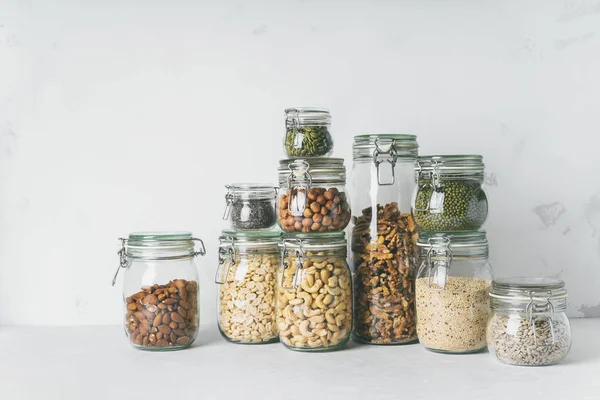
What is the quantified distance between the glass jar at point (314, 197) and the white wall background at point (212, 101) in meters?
0.26

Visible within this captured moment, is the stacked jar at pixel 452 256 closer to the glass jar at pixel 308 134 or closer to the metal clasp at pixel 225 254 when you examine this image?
the glass jar at pixel 308 134

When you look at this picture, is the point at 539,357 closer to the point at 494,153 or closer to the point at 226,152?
the point at 494,153

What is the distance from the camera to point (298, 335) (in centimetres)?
132

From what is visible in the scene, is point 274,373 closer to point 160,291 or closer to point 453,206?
point 160,291

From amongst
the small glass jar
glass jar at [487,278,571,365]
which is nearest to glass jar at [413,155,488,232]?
glass jar at [487,278,571,365]

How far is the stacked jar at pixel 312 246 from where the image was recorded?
1310mm

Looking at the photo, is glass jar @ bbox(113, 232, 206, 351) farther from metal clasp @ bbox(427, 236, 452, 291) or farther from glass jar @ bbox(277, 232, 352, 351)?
metal clasp @ bbox(427, 236, 452, 291)

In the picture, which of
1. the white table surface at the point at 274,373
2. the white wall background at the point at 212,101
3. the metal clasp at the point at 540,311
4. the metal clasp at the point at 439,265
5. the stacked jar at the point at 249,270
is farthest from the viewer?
the white wall background at the point at 212,101

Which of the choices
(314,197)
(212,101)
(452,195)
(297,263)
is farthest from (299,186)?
(212,101)

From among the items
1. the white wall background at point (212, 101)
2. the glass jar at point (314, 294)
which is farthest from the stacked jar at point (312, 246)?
the white wall background at point (212, 101)

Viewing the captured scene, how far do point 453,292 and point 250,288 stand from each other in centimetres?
38

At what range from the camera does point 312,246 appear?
133 cm

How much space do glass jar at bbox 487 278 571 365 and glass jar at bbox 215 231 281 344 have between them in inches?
16.8

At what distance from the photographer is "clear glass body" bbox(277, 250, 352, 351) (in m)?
1.31
